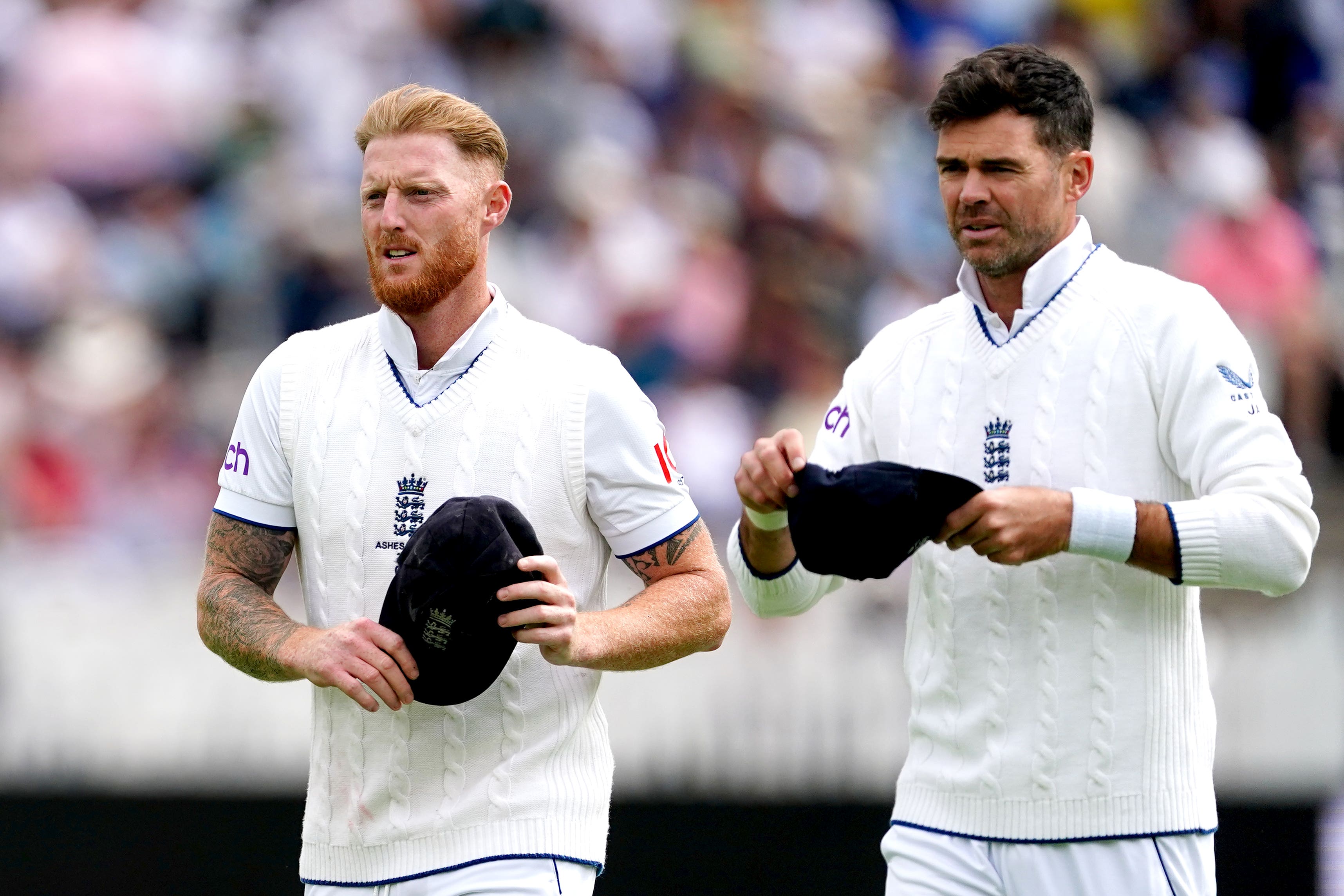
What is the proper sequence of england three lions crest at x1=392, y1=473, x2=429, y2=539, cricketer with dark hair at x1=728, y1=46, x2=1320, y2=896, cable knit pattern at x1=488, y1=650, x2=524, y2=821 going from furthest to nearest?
1. england three lions crest at x1=392, y1=473, x2=429, y2=539
2. cable knit pattern at x1=488, y1=650, x2=524, y2=821
3. cricketer with dark hair at x1=728, y1=46, x2=1320, y2=896

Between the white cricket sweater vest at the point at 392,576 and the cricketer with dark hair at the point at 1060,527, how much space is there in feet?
1.32

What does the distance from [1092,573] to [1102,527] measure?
0.23m

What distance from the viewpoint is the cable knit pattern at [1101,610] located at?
127 inches

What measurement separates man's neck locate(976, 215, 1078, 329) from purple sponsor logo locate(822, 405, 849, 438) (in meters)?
0.39

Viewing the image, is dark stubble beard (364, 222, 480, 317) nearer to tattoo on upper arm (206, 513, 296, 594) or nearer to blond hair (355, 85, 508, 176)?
blond hair (355, 85, 508, 176)

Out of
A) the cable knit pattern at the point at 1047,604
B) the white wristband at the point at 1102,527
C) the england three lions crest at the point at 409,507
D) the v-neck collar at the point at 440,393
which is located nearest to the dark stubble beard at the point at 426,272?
the v-neck collar at the point at 440,393

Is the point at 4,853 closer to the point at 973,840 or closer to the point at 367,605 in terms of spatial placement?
the point at 367,605

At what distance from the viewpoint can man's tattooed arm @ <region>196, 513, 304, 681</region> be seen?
128 inches

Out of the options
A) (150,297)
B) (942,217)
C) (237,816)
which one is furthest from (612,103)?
(237,816)

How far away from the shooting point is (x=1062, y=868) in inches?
127

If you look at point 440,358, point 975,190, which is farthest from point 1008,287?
point 440,358

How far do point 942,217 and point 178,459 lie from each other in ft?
12.5

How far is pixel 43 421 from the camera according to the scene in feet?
26.5

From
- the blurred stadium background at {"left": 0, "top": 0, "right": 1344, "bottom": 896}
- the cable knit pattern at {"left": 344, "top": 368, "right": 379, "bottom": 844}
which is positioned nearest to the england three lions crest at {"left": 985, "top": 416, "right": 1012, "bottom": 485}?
the cable knit pattern at {"left": 344, "top": 368, "right": 379, "bottom": 844}
